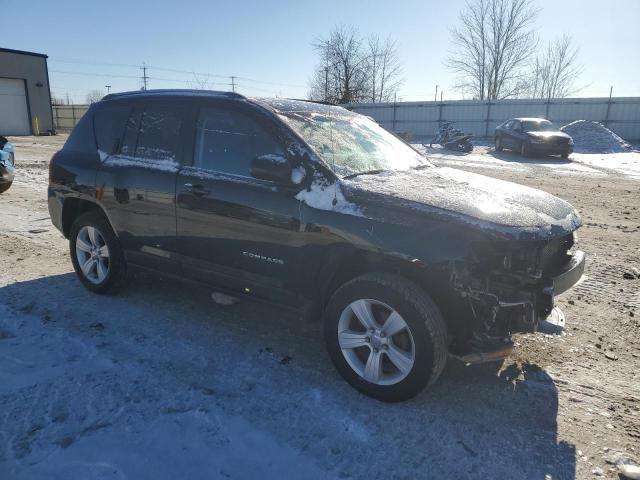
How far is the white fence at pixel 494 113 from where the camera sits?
1111 inches

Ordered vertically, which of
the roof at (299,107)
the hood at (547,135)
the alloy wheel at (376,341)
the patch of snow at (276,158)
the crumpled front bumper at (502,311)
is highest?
the roof at (299,107)

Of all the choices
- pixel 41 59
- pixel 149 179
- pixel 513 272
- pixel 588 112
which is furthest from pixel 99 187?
pixel 41 59

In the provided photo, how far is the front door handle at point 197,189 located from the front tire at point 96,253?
121 cm

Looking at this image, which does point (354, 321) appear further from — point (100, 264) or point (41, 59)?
point (41, 59)

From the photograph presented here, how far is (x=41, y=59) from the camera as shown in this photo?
35531 millimetres

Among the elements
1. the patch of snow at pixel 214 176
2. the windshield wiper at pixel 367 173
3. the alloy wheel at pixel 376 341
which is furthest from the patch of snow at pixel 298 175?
the alloy wheel at pixel 376 341

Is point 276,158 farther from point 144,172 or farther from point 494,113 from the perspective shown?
point 494,113

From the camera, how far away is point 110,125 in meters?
4.68

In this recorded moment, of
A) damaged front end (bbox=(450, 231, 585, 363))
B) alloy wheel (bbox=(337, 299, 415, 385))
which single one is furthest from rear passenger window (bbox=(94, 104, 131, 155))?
damaged front end (bbox=(450, 231, 585, 363))

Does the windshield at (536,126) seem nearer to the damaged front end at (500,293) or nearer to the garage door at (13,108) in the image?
the damaged front end at (500,293)

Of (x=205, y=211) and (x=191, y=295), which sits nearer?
(x=205, y=211)

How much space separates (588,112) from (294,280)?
103 ft

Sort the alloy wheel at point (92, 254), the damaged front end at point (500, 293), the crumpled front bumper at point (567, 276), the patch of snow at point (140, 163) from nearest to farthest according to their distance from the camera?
the damaged front end at point (500, 293) → the crumpled front bumper at point (567, 276) → the patch of snow at point (140, 163) → the alloy wheel at point (92, 254)

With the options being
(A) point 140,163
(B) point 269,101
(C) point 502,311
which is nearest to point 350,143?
(B) point 269,101
